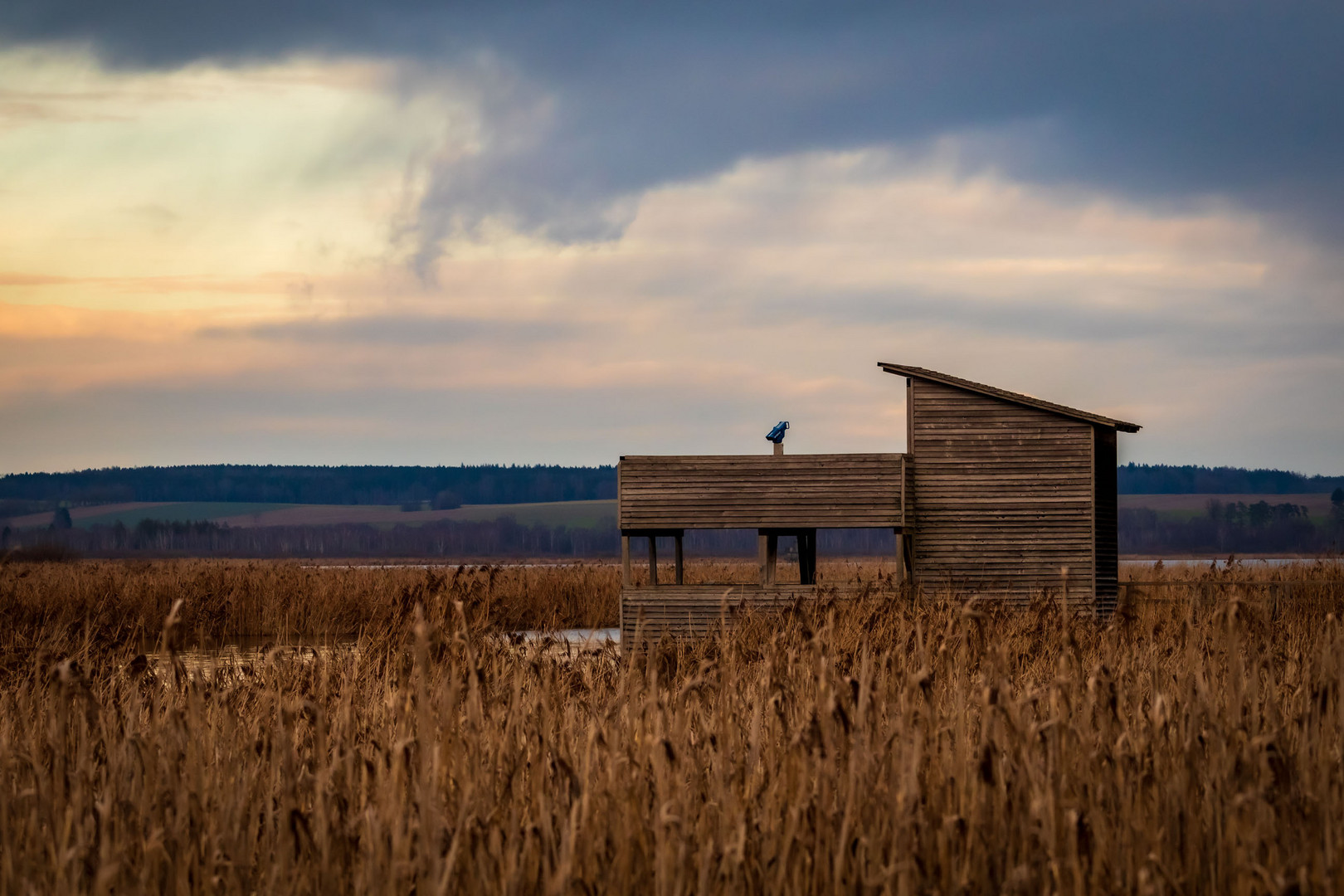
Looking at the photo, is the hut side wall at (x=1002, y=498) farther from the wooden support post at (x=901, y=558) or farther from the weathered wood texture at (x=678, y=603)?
the weathered wood texture at (x=678, y=603)

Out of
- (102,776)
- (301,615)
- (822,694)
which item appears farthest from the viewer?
(301,615)

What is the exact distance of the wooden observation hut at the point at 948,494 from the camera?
81.6ft

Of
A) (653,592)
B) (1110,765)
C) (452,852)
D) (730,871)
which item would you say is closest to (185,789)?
(452,852)

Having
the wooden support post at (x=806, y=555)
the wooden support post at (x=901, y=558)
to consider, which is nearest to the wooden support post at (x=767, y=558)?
the wooden support post at (x=806, y=555)

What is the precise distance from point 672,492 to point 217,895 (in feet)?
68.1

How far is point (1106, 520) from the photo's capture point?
84.6 feet

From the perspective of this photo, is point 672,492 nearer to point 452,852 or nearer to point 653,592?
point 653,592

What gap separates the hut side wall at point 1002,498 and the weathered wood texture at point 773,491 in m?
0.92

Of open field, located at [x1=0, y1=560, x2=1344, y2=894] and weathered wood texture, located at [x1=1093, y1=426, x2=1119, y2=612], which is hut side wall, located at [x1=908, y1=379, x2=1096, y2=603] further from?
open field, located at [x1=0, y1=560, x2=1344, y2=894]

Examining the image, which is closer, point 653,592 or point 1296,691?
point 1296,691

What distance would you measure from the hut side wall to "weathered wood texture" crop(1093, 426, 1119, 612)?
1.47 ft

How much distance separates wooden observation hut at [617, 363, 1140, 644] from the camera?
81.6 ft

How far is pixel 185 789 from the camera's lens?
14.9ft

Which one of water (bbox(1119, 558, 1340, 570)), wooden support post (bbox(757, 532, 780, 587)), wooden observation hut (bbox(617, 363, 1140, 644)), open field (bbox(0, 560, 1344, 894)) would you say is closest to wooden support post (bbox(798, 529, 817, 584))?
wooden support post (bbox(757, 532, 780, 587))
